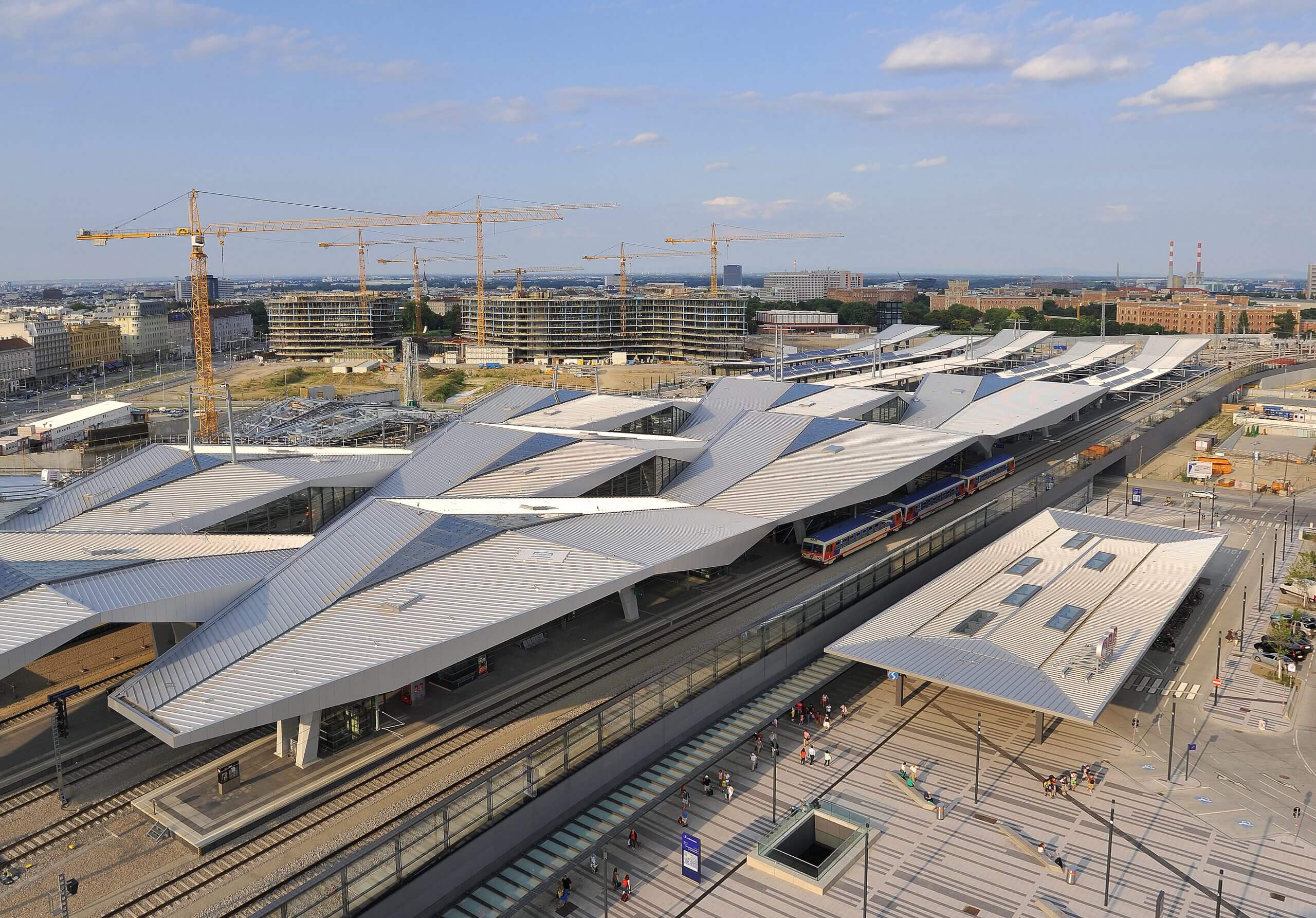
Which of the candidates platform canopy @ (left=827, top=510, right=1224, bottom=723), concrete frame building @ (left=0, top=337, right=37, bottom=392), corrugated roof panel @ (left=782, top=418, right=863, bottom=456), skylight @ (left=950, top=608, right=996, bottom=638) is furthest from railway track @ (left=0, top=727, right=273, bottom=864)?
concrete frame building @ (left=0, top=337, right=37, bottom=392)

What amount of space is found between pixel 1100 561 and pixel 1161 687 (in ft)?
27.8

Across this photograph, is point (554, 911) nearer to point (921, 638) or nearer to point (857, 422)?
point (921, 638)

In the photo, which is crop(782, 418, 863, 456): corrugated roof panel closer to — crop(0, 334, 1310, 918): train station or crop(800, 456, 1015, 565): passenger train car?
crop(0, 334, 1310, 918): train station

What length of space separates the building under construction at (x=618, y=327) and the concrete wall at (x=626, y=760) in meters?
108

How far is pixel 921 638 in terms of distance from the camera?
35938 millimetres

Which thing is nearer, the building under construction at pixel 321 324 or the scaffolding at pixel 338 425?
the scaffolding at pixel 338 425

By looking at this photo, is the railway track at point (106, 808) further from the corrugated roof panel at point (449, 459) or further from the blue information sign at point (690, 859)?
the corrugated roof panel at point (449, 459)

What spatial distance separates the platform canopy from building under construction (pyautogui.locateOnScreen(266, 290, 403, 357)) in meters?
144

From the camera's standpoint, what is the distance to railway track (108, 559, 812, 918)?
2288 centimetres

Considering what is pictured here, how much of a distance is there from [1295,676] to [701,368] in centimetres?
11037

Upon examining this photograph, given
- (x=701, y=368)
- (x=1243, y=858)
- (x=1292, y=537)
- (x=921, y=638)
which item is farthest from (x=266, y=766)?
(x=701, y=368)

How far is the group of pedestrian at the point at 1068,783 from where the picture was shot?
3094 centimetres

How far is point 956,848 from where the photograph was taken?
28.1 meters

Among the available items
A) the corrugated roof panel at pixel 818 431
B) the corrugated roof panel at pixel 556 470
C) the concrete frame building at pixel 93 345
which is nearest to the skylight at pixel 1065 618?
the corrugated roof panel at pixel 818 431
